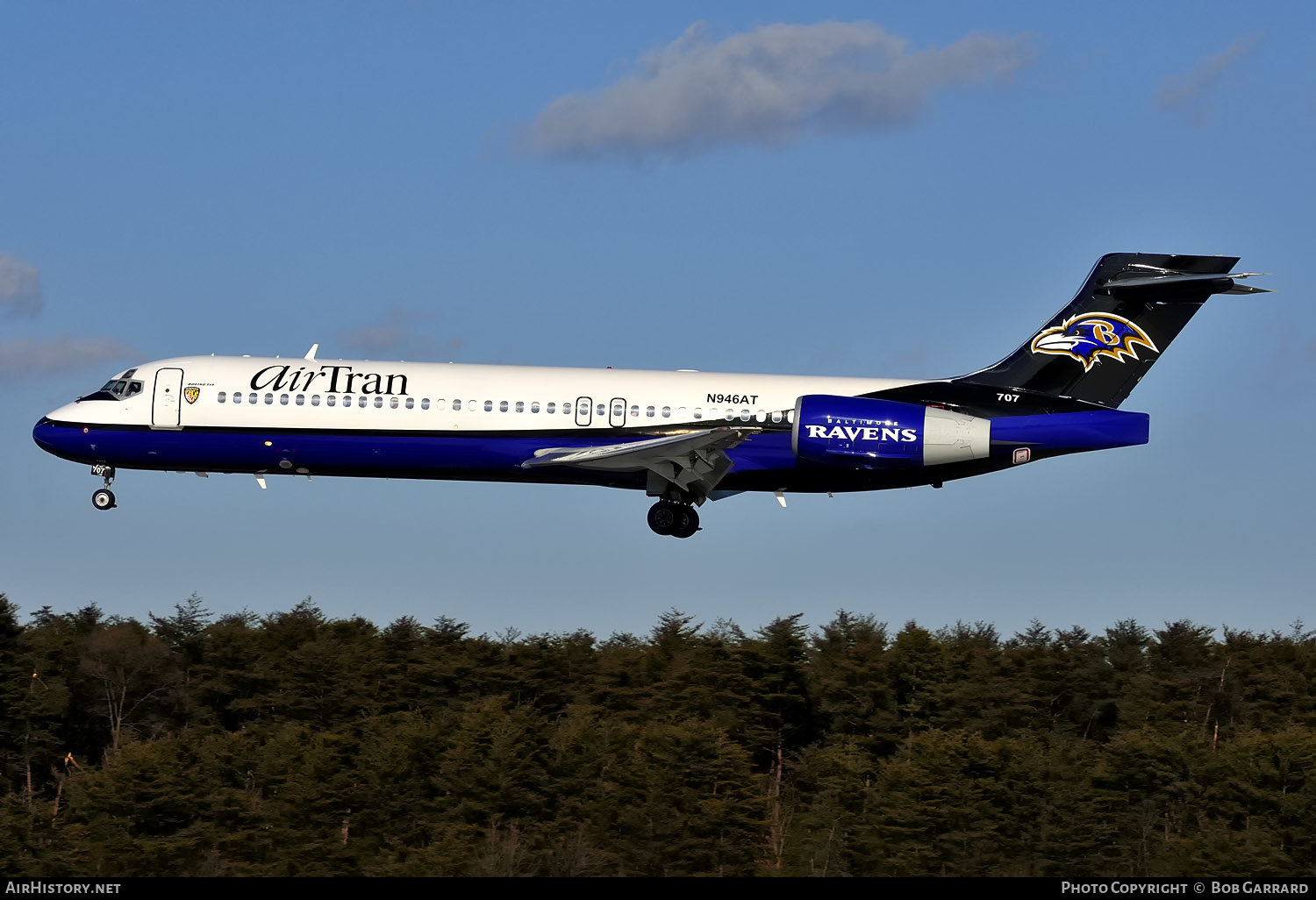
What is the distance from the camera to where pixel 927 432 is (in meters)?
37.2

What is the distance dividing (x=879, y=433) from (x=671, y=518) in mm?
5657

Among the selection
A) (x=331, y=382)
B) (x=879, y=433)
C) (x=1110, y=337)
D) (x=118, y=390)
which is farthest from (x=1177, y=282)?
(x=118, y=390)

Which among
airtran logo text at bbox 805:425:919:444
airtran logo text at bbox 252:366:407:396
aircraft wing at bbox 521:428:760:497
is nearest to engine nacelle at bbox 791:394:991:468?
airtran logo text at bbox 805:425:919:444

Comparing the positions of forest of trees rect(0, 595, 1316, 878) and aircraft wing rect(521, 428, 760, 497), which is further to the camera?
forest of trees rect(0, 595, 1316, 878)

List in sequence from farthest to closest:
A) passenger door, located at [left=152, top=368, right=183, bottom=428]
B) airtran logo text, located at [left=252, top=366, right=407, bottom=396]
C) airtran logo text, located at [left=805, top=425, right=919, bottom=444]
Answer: passenger door, located at [left=152, top=368, right=183, bottom=428] < airtran logo text, located at [left=252, top=366, right=407, bottom=396] < airtran logo text, located at [left=805, top=425, right=919, bottom=444]

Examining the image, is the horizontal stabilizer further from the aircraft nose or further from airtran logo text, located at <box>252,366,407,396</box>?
the aircraft nose

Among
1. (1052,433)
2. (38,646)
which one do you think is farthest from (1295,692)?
(38,646)

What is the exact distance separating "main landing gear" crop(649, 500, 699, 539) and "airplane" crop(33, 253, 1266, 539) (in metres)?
0.05

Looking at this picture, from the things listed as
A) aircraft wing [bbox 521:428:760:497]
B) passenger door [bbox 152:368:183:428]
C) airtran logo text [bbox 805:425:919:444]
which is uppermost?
passenger door [bbox 152:368:183:428]

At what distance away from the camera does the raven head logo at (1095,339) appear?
129ft

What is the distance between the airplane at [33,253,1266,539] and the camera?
37.6 meters

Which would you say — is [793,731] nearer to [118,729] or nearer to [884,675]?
[884,675]

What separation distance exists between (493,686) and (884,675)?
19078mm

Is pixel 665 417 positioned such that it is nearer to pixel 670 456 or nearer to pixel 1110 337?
pixel 670 456
